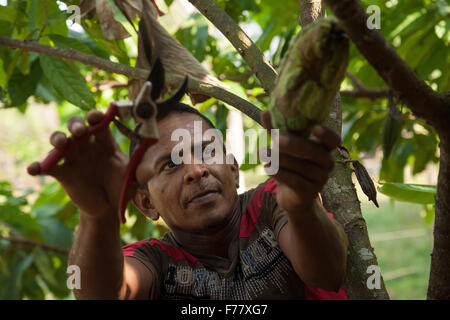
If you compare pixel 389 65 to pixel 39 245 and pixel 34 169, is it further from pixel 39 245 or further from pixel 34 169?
pixel 39 245

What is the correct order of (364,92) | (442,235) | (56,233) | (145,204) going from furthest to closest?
(56,233), (364,92), (145,204), (442,235)

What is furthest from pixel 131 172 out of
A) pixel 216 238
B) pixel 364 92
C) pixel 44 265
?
pixel 44 265

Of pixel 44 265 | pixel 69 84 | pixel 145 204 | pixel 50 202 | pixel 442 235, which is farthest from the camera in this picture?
pixel 50 202

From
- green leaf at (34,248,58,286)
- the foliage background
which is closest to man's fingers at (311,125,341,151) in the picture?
the foliage background

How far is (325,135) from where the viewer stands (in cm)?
75

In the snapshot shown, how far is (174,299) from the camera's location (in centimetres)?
118

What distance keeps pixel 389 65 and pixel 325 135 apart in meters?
0.18

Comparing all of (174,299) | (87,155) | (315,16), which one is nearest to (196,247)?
(174,299)

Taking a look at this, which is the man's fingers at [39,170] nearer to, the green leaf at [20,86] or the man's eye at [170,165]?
the man's eye at [170,165]

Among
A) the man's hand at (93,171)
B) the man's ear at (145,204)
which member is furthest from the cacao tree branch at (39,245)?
the man's hand at (93,171)

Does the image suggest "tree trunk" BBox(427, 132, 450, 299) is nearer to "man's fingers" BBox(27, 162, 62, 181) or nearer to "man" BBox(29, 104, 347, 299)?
"man" BBox(29, 104, 347, 299)

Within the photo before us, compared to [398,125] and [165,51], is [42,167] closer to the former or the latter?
[165,51]

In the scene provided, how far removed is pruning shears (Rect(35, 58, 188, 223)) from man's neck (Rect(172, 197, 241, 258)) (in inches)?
17.8

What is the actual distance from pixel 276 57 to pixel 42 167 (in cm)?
152
